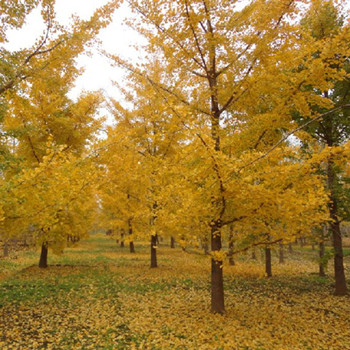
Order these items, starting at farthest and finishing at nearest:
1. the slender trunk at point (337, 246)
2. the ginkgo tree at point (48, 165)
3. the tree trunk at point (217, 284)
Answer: the slender trunk at point (337, 246)
the tree trunk at point (217, 284)
the ginkgo tree at point (48, 165)

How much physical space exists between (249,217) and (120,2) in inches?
182

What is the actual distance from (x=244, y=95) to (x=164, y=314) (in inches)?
196

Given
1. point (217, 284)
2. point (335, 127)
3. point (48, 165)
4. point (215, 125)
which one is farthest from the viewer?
point (335, 127)

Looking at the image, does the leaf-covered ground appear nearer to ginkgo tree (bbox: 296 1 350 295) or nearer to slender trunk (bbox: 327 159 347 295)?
slender trunk (bbox: 327 159 347 295)

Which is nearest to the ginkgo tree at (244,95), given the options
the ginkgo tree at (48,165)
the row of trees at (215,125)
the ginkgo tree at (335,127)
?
the row of trees at (215,125)

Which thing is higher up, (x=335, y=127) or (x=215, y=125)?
(x=335, y=127)

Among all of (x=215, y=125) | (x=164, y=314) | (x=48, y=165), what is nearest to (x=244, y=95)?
(x=215, y=125)

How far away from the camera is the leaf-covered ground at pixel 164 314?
14.6 ft

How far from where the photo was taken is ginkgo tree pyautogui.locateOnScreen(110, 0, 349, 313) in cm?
388

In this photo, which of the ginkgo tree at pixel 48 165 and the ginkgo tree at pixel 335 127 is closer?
the ginkgo tree at pixel 48 165

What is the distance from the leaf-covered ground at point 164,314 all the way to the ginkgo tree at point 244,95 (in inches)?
42.5

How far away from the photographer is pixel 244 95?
5.27 m

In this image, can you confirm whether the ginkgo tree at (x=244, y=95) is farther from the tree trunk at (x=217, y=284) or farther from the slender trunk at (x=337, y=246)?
the slender trunk at (x=337, y=246)

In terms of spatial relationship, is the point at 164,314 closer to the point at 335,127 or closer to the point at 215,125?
the point at 215,125
